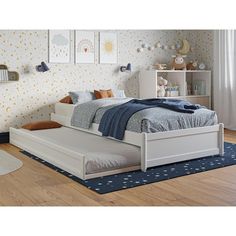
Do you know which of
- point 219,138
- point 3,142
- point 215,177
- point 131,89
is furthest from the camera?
point 131,89

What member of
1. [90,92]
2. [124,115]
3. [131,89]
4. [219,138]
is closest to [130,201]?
[124,115]

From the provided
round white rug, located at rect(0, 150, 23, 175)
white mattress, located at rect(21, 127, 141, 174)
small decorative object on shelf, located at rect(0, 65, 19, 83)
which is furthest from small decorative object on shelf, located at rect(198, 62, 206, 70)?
round white rug, located at rect(0, 150, 23, 175)

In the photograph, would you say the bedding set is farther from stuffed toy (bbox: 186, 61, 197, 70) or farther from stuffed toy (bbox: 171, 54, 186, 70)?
stuffed toy (bbox: 186, 61, 197, 70)

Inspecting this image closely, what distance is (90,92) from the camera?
16.8 feet

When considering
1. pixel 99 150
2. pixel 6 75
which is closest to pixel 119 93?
pixel 6 75

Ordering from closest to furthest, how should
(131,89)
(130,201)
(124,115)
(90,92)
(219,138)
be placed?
(130,201)
(124,115)
(219,138)
(90,92)
(131,89)

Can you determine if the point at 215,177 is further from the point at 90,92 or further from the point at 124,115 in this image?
the point at 90,92

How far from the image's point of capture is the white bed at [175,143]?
3328 millimetres

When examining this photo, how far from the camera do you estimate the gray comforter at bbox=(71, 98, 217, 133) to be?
339cm

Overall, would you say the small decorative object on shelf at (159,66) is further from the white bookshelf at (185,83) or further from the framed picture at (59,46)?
the framed picture at (59,46)

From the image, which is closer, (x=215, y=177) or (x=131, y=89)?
(x=215, y=177)

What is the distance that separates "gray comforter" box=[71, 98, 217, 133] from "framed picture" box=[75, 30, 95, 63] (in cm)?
129
